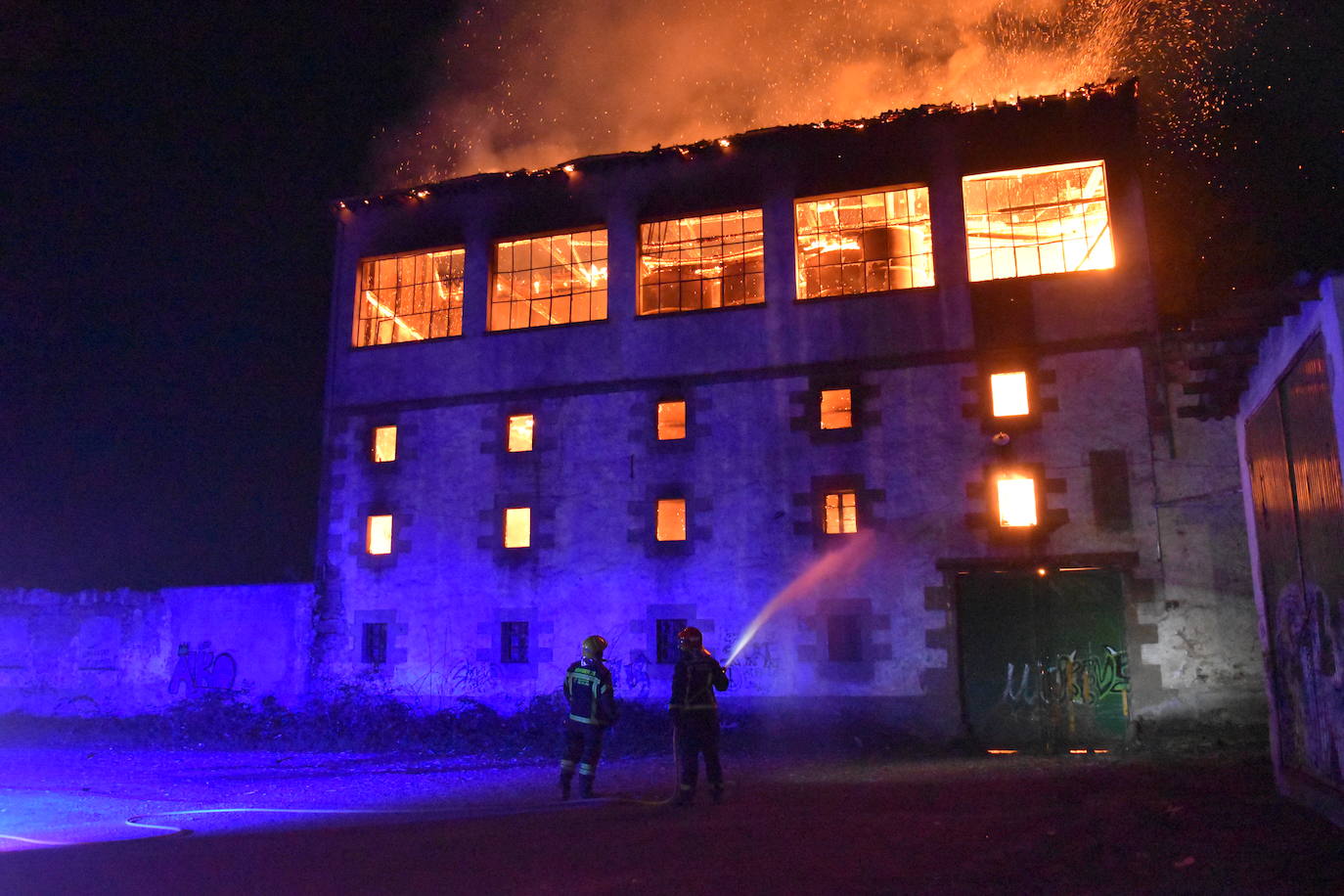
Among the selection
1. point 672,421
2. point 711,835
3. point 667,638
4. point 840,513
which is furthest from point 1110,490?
point 711,835

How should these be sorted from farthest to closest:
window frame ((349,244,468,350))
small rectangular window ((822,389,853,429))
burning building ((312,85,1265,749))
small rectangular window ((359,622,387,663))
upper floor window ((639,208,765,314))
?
window frame ((349,244,468,350)) → small rectangular window ((359,622,387,663)) → upper floor window ((639,208,765,314)) → small rectangular window ((822,389,853,429)) → burning building ((312,85,1265,749))

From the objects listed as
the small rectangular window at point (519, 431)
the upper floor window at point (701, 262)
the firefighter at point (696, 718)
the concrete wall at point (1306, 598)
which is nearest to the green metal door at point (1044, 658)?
the concrete wall at point (1306, 598)

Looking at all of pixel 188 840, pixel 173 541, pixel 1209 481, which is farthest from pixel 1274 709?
pixel 173 541

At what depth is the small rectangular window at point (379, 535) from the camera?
1806cm

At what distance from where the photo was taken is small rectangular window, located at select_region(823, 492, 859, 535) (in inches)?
612

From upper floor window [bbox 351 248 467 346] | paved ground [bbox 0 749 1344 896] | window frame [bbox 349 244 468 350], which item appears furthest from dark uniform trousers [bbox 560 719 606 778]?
upper floor window [bbox 351 248 467 346]

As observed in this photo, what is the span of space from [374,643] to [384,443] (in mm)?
3730

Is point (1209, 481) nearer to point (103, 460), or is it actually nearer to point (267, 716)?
point (267, 716)

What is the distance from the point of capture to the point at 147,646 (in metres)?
18.2

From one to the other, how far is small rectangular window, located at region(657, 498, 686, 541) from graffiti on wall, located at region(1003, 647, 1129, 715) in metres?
5.63

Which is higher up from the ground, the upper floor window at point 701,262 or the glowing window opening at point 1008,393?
the upper floor window at point 701,262

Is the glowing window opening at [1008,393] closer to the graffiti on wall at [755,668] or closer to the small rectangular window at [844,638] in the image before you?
the small rectangular window at [844,638]

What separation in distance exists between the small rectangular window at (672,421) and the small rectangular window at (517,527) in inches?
109

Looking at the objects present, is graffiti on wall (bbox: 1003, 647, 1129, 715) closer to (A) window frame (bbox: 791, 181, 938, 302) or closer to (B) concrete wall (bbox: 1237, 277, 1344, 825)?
(B) concrete wall (bbox: 1237, 277, 1344, 825)
